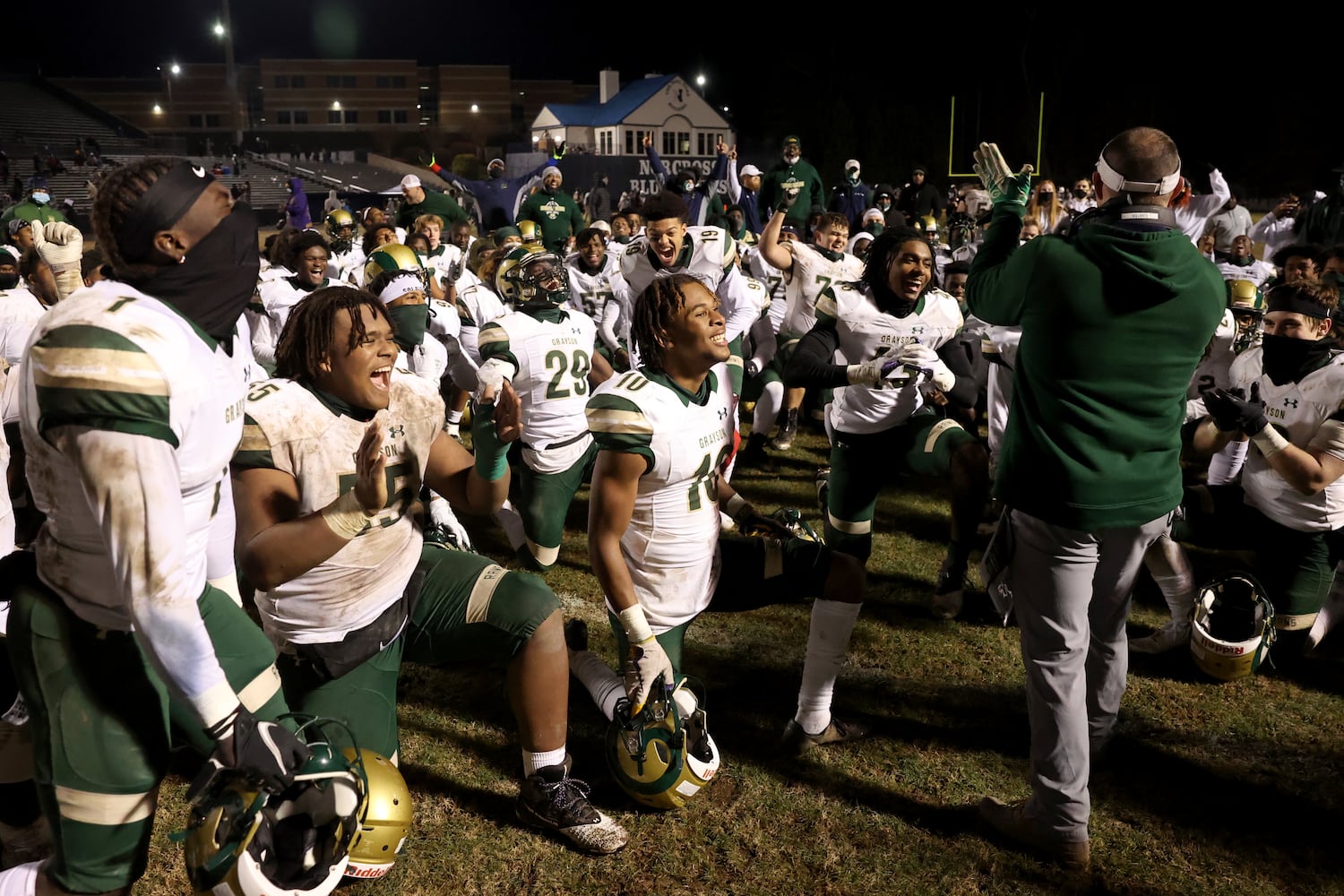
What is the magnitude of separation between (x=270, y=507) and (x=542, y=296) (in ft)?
10.6

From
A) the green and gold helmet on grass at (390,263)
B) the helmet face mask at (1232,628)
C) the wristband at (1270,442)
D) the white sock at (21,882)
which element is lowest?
the helmet face mask at (1232,628)

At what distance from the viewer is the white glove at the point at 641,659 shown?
367cm

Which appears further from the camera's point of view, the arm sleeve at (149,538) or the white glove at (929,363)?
the white glove at (929,363)

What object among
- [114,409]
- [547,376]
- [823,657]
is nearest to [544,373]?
Result: [547,376]

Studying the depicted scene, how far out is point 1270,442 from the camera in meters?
4.28

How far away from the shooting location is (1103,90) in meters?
46.1

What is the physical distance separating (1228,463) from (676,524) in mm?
3906

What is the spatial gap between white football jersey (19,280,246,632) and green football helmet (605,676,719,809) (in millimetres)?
1877

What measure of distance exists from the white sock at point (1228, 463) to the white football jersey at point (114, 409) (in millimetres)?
5533

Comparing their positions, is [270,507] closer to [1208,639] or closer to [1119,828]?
[1119,828]

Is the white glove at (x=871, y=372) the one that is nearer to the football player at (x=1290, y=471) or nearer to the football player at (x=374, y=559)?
the football player at (x=1290, y=471)

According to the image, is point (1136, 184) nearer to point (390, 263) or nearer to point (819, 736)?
point (819, 736)

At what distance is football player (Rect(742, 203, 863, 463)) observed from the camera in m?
8.28

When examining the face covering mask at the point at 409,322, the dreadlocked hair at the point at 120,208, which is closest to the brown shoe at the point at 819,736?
the dreadlocked hair at the point at 120,208
